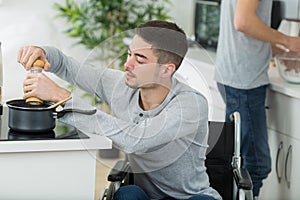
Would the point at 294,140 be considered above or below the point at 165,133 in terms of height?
below

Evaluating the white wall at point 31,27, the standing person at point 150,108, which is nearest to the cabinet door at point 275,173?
the standing person at point 150,108

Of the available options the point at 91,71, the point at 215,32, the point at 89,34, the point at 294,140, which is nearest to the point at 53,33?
the point at 89,34

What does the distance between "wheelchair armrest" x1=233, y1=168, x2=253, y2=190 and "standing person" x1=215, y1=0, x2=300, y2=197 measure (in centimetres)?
70

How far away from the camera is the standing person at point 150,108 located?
6.05 feet

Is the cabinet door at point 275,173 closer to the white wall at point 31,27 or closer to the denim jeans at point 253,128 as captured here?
the denim jeans at point 253,128

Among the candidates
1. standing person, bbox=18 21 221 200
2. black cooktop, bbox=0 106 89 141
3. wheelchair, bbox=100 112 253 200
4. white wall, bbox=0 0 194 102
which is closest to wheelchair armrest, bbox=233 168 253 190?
wheelchair, bbox=100 112 253 200

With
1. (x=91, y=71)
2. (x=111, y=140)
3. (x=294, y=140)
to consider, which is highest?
(x=91, y=71)

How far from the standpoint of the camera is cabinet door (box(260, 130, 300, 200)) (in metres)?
3.02

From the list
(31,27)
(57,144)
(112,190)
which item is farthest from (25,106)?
(31,27)

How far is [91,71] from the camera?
2.01m

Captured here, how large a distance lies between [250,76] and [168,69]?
3.98 ft

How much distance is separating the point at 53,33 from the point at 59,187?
2999 millimetres

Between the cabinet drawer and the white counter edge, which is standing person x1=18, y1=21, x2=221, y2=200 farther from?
the cabinet drawer

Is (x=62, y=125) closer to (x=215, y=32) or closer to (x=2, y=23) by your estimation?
(x=215, y=32)
